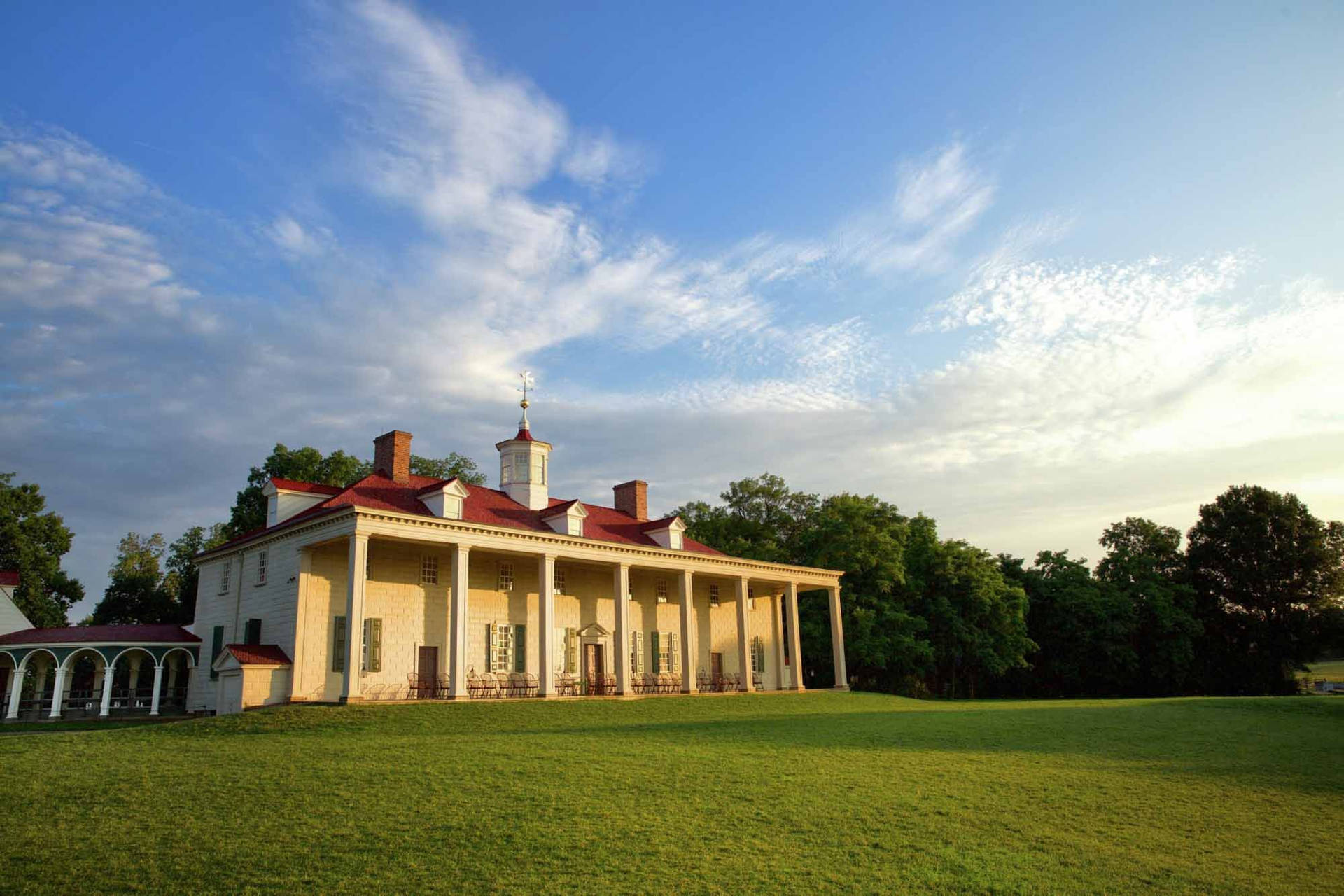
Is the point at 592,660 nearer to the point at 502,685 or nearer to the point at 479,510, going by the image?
the point at 502,685

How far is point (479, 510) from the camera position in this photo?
31109 millimetres

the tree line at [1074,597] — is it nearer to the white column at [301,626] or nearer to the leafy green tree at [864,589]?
the leafy green tree at [864,589]

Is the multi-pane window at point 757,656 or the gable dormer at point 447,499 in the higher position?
the gable dormer at point 447,499

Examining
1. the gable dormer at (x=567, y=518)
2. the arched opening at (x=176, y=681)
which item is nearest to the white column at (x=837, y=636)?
the gable dormer at (x=567, y=518)

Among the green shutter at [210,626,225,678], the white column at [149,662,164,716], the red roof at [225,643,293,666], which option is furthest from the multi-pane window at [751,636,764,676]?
the white column at [149,662,164,716]

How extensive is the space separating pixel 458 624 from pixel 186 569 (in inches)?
1312

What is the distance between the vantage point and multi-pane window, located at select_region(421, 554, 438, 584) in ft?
96.6

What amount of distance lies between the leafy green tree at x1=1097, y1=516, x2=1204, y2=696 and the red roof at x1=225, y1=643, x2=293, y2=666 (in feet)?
159

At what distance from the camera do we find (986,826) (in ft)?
37.3

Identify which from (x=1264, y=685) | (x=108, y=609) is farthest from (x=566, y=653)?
(x=1264, y=685)

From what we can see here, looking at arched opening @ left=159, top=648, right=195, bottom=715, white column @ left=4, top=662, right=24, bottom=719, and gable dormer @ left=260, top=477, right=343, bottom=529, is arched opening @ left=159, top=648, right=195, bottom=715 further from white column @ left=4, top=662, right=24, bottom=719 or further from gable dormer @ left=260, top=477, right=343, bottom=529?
gable dormer @ left=260, top=477, right=343, bottom=529

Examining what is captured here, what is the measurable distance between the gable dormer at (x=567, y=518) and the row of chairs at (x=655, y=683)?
6559mm

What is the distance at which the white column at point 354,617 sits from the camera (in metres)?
23.7

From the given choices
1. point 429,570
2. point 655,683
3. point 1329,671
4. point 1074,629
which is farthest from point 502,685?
point 1329,671
